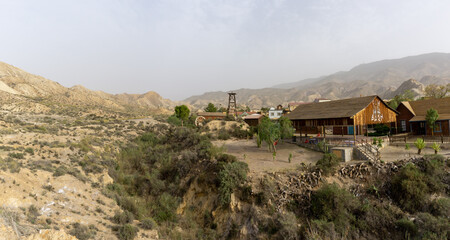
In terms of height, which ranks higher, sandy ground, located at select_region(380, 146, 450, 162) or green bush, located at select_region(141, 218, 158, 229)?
sandy ground, located at select_region(380, 146, 450, 162)

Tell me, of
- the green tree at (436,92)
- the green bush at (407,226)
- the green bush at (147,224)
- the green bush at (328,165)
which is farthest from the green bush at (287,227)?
the green tree at (436,92)

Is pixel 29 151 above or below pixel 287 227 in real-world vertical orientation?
above

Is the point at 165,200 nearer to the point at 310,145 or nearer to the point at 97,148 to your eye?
the point at 97,148

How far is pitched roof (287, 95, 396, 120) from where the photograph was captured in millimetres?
19983

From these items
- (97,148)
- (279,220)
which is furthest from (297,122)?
(97,148)

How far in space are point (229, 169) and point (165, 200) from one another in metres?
5.56

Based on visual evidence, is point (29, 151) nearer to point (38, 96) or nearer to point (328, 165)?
point (328, 165)

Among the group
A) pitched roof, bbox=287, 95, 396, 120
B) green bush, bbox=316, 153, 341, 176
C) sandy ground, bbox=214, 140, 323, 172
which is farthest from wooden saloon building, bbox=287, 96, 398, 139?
green bush, bbox=316, 153, 341, 176

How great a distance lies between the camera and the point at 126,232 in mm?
10008

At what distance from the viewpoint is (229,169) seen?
44.7 feet

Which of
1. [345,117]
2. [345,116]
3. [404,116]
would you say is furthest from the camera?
[404,116]

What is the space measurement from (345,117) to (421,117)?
41.0 ft

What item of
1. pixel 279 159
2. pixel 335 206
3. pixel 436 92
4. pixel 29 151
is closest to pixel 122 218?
pixel 29 151

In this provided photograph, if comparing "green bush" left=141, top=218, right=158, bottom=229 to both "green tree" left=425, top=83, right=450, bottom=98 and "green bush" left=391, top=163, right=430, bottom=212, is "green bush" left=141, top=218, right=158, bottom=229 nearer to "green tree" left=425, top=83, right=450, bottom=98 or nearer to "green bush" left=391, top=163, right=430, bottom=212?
"green bush" left=391, top=163, right=430, bottom=212
